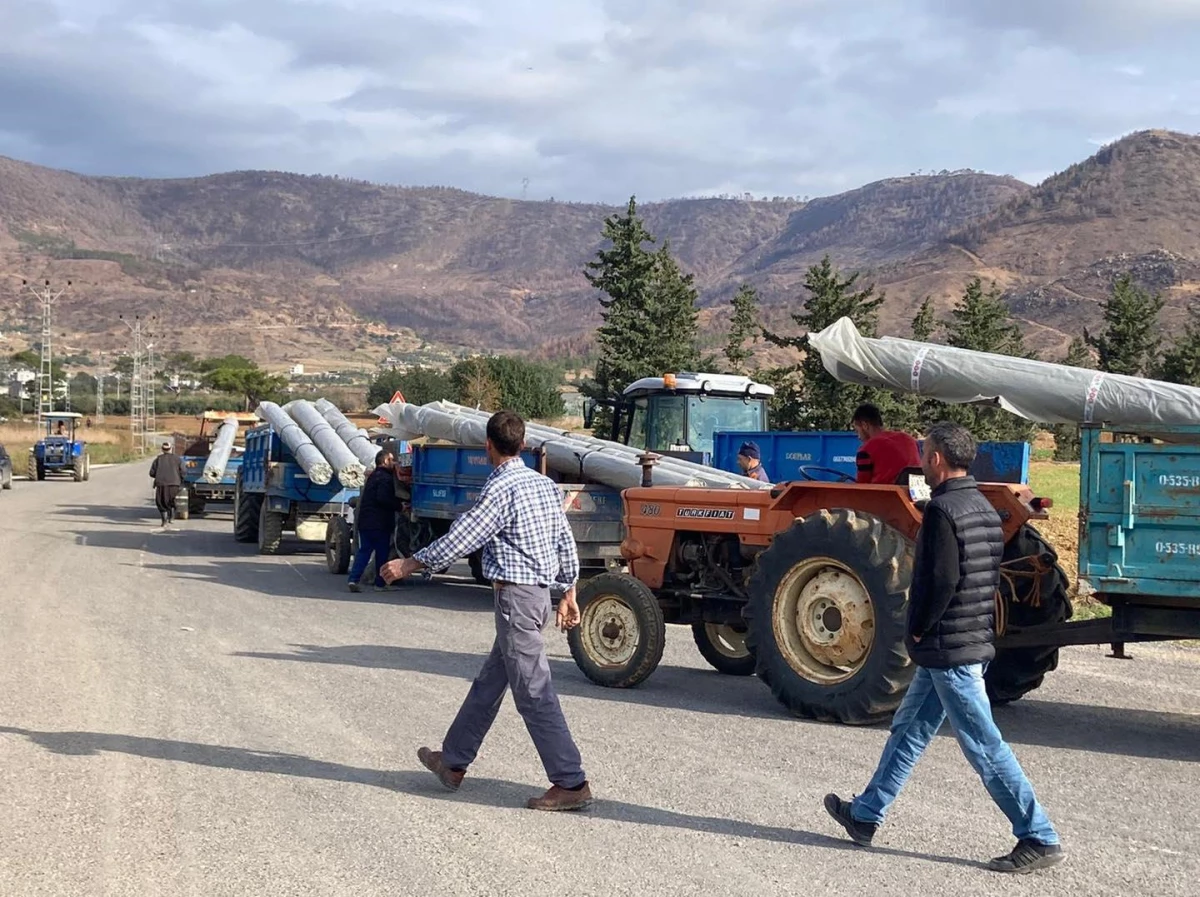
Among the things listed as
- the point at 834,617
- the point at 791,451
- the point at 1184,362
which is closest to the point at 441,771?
the point at 834,617

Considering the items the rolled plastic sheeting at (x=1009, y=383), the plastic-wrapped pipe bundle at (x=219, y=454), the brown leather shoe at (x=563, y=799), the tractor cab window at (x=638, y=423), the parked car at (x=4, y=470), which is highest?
the rolled plastic sheeting at (x=1009, y=383)

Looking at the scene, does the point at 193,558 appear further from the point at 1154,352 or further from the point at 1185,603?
the point at 1154,352

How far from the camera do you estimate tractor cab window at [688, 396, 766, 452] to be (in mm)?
18797

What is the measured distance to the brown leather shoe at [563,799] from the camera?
6.62m

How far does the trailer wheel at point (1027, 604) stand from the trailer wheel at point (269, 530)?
49.9 ft

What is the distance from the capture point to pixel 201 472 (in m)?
30.9

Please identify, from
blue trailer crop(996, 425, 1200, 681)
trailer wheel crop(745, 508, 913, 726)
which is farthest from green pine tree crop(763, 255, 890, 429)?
blue trailer crop(996, 425, 1200, 681)

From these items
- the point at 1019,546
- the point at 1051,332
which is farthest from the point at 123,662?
the point at 1051,332

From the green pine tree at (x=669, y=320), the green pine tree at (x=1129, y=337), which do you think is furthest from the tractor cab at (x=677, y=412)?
the green pine tree at (x=1129, y=337)

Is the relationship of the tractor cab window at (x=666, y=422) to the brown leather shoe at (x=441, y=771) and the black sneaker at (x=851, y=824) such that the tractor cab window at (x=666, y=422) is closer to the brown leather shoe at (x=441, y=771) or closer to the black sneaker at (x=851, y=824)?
the brown leather shoe at (x=441, y=771)

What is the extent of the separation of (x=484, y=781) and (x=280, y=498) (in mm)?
15664

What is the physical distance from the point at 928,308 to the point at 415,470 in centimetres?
2827

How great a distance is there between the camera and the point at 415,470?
1752cm

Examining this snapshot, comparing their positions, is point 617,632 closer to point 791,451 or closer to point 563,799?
point 563,799
